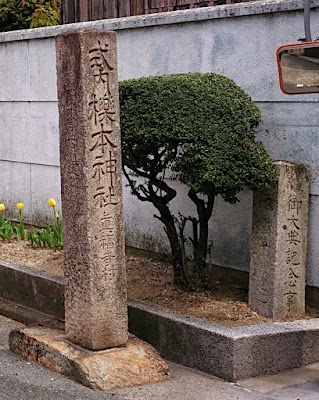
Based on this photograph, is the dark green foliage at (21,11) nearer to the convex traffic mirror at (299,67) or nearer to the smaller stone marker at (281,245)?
the smaller stone marker at (281,245)

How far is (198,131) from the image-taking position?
6.06 m

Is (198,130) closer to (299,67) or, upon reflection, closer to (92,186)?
(92,186)

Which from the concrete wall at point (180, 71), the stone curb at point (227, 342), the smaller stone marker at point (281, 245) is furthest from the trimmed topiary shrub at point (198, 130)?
the stone curb at point (227, 342)

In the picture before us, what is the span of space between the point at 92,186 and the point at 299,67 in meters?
1.83

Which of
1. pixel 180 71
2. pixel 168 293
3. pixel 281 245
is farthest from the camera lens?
pixel 180 71

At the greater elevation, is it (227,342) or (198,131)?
(198,131)

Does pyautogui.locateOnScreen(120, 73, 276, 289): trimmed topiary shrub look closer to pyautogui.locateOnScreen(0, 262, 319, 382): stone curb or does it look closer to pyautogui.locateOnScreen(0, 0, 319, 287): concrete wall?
pyautogui.locateOnScreen(0, 0, 319, 287): concrete wall

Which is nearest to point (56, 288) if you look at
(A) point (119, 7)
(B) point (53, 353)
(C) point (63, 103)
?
(B) point (53, 353)

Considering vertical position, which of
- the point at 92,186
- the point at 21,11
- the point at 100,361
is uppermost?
the point at 21,11

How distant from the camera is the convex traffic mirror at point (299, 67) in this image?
433 centimetres

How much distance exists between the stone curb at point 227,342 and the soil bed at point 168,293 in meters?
0.28

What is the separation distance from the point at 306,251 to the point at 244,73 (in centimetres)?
172

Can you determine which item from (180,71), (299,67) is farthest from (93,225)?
(180,71)

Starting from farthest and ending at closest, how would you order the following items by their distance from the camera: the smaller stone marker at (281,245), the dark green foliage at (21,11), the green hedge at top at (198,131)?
the dark green foliage at (21,11), the smaller stone marker at (281,245), the green hedge at top at (198,131)
